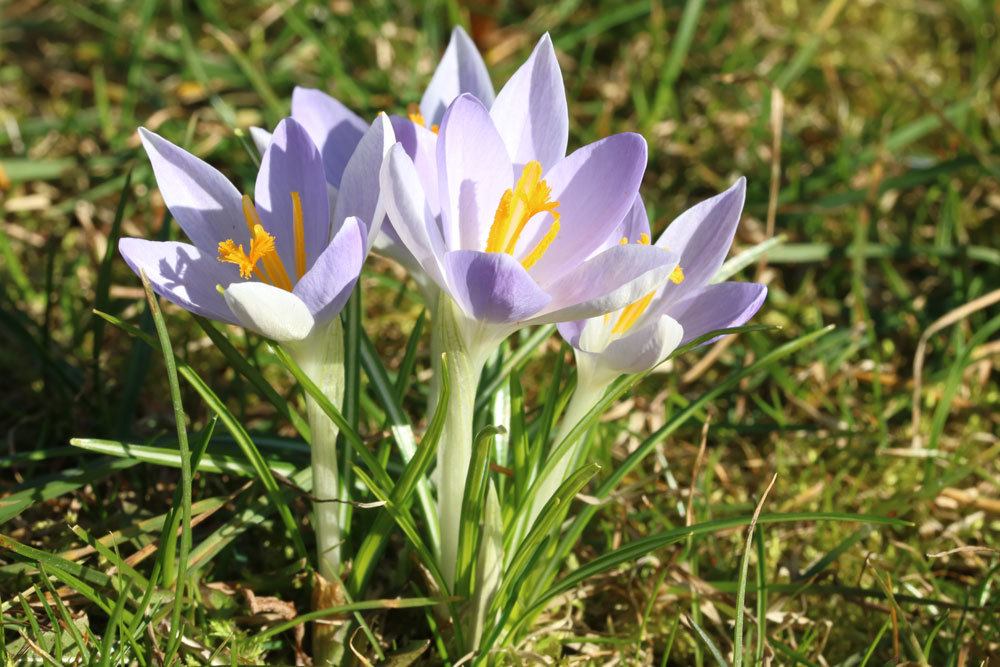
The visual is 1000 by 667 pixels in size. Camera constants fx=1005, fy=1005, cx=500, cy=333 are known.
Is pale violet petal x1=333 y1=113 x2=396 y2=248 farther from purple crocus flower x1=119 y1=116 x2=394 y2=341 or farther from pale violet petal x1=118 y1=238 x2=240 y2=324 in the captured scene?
pale violet petal x1=118 y1=238 x2=240 y2=324

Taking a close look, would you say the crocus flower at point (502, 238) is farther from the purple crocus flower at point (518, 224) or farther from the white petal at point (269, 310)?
the white petal at point (269, 310)

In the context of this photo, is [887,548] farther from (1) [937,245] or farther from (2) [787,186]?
(2) [787,186]

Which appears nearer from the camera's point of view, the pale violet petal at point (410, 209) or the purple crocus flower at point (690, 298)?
the pale violet petal at point (410, 209)

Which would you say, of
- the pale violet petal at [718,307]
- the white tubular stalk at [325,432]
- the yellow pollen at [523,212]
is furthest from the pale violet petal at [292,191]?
the pale violet petal at [718,307]

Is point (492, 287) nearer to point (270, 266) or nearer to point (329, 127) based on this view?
point (270, 266)

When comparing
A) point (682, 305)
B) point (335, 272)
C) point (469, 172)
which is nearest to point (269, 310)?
point (335, 272)

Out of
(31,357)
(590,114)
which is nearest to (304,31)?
(590,114)
